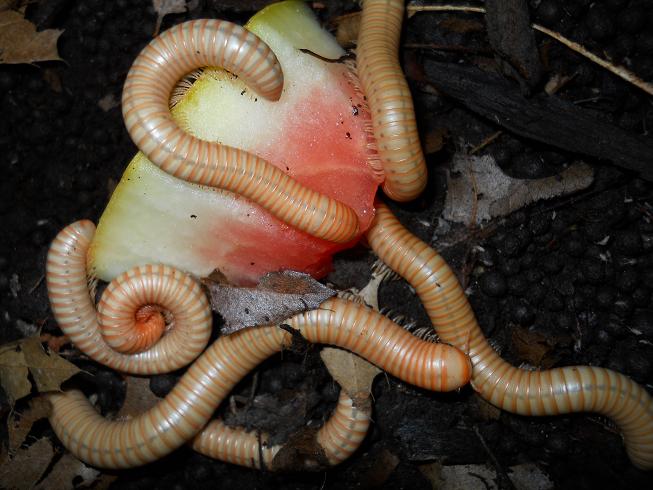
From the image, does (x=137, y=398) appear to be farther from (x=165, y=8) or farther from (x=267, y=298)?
(x=165, y=8)

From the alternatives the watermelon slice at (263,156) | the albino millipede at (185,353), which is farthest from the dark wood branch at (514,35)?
the albino millipede at (185,353)

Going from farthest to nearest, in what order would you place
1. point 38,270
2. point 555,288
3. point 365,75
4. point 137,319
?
1. point 38,270
2. point 555,288
3. point 137,319
4. point 365,75

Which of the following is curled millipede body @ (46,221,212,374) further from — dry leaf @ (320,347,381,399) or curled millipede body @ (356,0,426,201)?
curled millipede body @ (356,0,426,201)

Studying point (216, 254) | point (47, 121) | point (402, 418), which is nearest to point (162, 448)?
point (216, 254)

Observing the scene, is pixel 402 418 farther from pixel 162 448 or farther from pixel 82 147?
pixel 82 147

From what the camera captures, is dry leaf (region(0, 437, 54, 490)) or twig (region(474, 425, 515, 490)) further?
dry leaf (region(0, 437, 54, 490))

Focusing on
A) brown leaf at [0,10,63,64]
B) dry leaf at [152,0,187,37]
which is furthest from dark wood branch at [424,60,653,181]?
brown leaf at [0,10,63,64]

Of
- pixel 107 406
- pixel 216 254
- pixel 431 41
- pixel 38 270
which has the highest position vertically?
pixel 431 41
